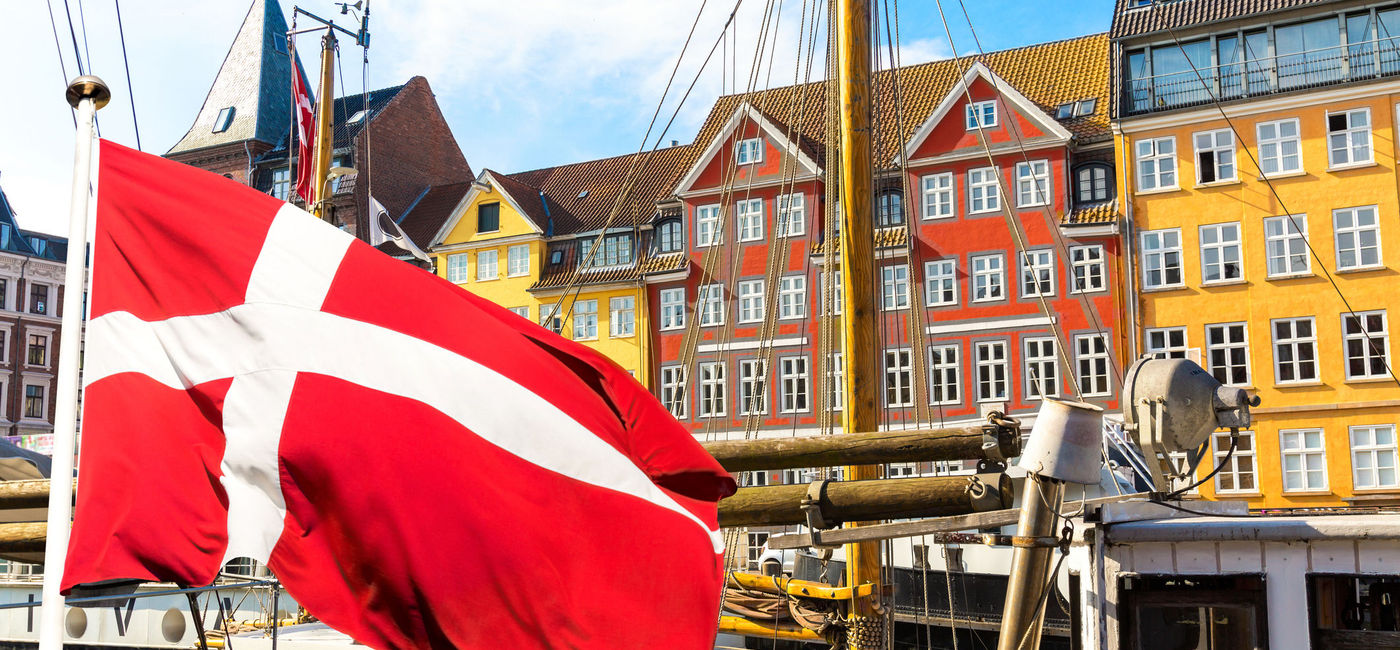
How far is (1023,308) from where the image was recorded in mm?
30734

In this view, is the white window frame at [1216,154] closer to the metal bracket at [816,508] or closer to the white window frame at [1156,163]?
the white window frame at [1156,163]

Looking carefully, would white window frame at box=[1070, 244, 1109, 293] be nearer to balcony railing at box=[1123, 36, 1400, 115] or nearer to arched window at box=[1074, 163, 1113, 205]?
arched window at box=[1074, 163, 1113, 205]

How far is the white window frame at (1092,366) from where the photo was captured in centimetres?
2930

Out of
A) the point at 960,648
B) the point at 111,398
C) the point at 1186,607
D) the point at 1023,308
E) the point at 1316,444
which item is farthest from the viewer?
the point at 1023,308

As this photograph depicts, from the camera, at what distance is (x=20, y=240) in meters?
56.6

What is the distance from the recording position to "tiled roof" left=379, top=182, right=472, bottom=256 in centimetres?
4225

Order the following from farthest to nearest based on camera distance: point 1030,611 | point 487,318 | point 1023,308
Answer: point 1023,308 → point 1030,611 → point 487,318

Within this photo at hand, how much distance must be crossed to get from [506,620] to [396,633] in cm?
35

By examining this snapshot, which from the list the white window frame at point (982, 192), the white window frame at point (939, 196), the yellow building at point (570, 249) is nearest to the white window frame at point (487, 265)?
the yellow building at point (570, 249)

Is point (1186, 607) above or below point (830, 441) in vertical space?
below

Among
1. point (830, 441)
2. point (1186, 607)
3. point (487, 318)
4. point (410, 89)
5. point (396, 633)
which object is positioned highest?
point (410, 89)

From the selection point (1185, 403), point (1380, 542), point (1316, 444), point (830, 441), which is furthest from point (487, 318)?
point (1316, 444)

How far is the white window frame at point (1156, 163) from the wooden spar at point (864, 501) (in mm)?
25229

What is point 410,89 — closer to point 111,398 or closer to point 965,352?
point 965,352
